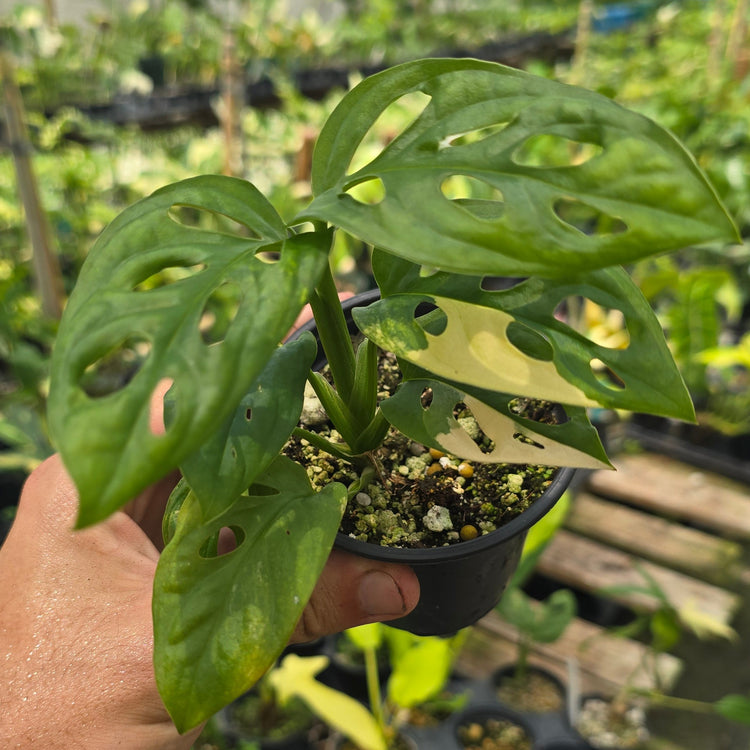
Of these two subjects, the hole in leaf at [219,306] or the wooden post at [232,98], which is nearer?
the wooden post at [232,98]

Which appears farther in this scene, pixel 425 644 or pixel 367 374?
pixel 425 644

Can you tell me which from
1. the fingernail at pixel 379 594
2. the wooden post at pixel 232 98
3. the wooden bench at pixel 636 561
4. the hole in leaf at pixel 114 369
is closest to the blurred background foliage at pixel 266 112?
the wooden post at pixel 232 98

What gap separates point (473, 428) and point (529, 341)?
19cm

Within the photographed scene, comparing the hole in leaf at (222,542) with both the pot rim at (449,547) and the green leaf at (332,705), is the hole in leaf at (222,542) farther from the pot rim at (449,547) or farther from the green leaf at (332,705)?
the green leaf at (332,705)

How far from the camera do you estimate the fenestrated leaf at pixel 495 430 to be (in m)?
0.57

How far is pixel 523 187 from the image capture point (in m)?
0.43

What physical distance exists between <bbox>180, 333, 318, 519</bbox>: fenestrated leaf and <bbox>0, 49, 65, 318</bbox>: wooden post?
138 cm

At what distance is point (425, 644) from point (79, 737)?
709 millimetres

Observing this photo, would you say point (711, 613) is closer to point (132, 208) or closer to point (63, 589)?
point (63, 589)

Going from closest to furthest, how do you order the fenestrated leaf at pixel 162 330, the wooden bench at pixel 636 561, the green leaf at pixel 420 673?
1. the fenestrated leaf at pixel 162 330
2. the green leaf at pixel 420 673
3. the wooden bench at pixel 636 561

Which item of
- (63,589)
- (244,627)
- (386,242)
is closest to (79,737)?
(63,589)

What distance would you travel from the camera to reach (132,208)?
1.57 ft

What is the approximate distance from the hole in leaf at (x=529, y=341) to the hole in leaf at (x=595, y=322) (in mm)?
1360

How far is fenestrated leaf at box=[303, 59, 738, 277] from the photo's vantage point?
1.29 ft
